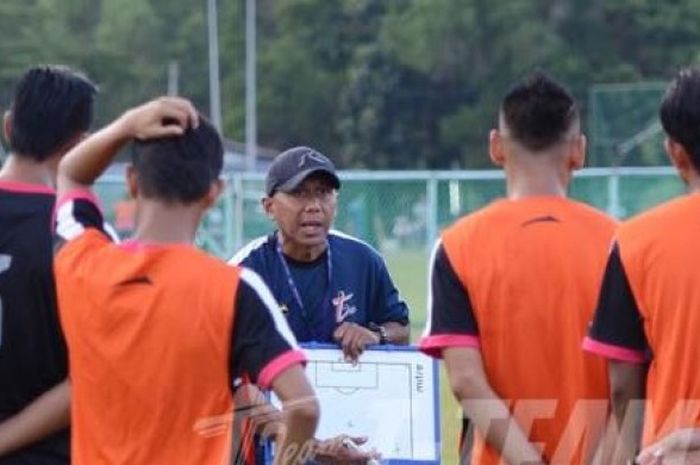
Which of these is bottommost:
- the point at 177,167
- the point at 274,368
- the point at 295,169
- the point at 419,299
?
the point at 419,299

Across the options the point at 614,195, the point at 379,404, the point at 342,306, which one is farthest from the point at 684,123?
the point at 614,195

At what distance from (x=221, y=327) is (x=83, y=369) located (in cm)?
39

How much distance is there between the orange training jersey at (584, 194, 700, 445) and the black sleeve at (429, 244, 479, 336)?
0.33 m

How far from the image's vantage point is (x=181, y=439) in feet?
15.8

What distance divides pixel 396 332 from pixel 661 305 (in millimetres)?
2312

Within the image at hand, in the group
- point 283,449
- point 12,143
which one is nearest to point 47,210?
point 12,143

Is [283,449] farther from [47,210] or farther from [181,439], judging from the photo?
[47,210]

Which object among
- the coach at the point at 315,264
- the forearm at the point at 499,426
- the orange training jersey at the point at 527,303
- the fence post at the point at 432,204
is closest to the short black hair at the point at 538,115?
the orange training jersey at the point at 527,303

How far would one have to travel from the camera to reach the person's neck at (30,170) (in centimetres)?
555

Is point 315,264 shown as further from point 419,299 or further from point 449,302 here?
point 419,299

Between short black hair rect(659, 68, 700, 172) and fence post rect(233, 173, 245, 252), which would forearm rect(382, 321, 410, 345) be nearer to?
short black hair rect(659, 68, 700, 172)

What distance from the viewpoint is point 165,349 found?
4.77 metres

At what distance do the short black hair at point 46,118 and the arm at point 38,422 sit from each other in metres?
0.65

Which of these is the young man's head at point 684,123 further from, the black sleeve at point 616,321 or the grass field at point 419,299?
the grass field at point 419,299
